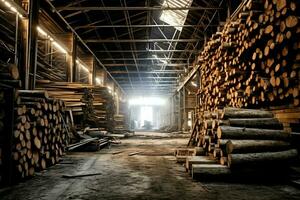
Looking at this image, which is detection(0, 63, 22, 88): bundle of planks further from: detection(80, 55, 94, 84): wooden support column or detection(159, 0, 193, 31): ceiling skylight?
detection(80, 55, 94, 84): wooden support column

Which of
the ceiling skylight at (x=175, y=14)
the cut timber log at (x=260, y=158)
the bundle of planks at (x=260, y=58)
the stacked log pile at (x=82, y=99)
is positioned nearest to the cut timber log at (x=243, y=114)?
the bundle of planks at (x=260, y=58)

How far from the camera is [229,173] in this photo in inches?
210

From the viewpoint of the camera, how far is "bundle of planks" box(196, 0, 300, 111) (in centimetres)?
542

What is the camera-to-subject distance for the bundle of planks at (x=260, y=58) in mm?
5422

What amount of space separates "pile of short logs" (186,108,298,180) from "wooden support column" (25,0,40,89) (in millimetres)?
6843

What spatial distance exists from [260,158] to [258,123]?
1045 mm

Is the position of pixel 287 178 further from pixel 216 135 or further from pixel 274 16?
pixel 274 16

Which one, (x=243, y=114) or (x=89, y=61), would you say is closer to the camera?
(x=243, y=114)

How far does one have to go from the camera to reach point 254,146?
5551 mm

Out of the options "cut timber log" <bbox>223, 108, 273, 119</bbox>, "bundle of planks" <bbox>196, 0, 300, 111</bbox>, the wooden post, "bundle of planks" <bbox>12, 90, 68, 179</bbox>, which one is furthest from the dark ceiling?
"cut timber log" <bbox>223, 108, 273, 119</bbox>

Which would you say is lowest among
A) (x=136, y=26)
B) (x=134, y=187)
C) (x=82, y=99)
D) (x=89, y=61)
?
(x=134, y=187)

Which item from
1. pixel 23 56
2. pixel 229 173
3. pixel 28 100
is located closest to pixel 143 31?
pixel 23 56

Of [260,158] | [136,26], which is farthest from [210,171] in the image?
[136,26]

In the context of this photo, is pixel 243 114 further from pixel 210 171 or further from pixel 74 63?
pixel 74 63
